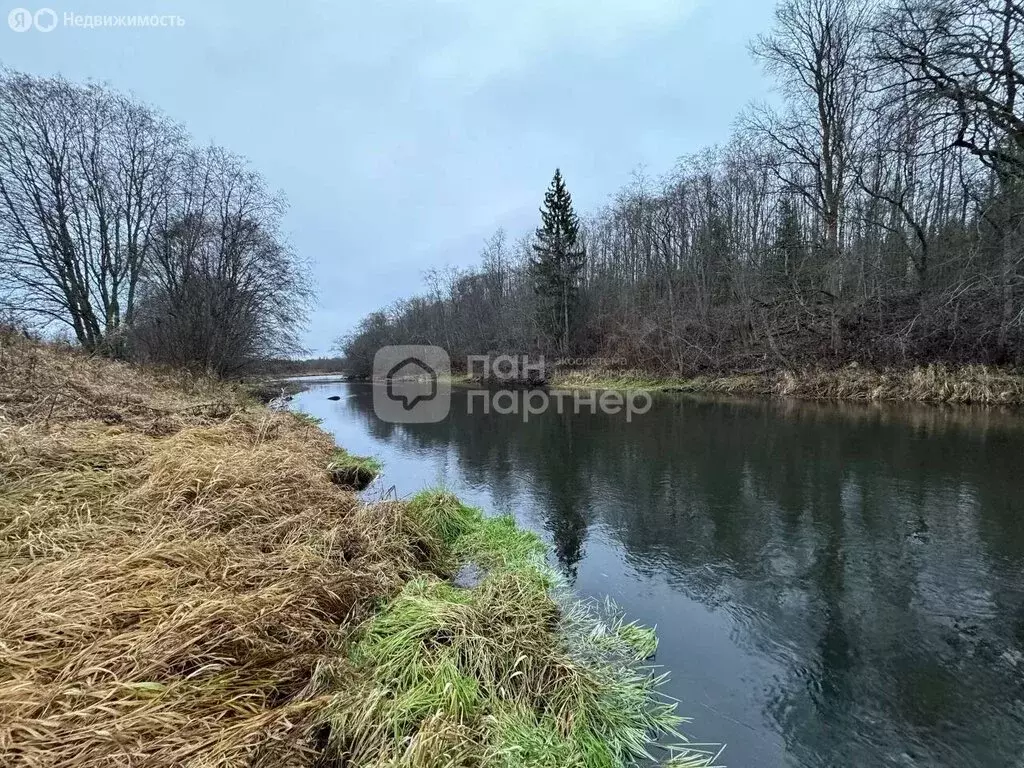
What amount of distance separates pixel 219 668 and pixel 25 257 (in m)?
Answer: 18.3

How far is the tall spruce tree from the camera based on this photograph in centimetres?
3058

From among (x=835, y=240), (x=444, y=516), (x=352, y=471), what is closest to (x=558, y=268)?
(x=835, y=240)

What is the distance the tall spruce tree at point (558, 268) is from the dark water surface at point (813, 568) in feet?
68.6

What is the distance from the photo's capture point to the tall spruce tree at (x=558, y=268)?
30578 mm

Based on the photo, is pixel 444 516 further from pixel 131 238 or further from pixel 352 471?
pixel 131 238

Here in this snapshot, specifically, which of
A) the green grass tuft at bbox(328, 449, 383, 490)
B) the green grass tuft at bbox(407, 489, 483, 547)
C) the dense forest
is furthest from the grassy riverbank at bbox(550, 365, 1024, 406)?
the green grass tuft at bbox(328, 449, 383, 490)

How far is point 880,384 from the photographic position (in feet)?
49.0

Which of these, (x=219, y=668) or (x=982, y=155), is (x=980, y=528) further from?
(x=982, y=155)

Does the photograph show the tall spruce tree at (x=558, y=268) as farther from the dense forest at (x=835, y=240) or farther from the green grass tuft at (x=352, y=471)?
the green grass tuft at (x=352, y=471)

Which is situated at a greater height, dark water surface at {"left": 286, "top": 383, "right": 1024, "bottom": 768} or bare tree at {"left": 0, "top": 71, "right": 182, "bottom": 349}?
bare tree at {"left": 0, "top": 71, "right": 182, "bottom": 349}

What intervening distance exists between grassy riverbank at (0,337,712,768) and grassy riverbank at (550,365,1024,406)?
15.0 metres

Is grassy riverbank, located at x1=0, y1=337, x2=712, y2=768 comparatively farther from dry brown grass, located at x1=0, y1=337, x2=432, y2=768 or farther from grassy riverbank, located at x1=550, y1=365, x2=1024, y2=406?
grassy riverbank, located at x1=550, y1=365, x2=1024, y2=406

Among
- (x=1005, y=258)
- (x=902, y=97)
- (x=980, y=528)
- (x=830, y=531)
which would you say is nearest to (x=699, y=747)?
(x=830, y=531)

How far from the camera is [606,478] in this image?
8.02 m
